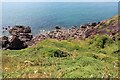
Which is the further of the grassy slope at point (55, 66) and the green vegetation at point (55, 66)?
the grassy slope at point (55, 66)

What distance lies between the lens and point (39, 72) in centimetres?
2331

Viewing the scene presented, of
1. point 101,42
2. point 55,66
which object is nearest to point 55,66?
point 55,66

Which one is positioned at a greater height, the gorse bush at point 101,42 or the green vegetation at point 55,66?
the gorse bush at point 101,42

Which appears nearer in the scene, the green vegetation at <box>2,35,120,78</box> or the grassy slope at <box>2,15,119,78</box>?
the green vegetation at <box>2,35,120,78</box>

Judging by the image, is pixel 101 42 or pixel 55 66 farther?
pixel 101 42

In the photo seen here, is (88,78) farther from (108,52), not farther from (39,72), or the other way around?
(108,52)

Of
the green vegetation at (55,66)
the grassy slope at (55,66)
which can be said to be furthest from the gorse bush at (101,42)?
the green vegetation at (55,66)

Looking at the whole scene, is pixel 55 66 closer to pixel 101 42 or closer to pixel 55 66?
pixel 55 66

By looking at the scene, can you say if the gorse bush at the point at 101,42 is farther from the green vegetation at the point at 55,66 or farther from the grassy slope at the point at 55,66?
the green vegetation at the point at 55,66

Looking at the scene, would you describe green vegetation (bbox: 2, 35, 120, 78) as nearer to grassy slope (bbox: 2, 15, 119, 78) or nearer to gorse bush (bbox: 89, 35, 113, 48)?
grassy slope (bbox: 2, 15, 119, 78)

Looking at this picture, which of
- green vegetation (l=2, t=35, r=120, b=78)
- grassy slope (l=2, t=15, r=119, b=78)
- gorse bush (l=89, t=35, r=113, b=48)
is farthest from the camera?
gorse bush (l=89, t=35, r=113, b=48)

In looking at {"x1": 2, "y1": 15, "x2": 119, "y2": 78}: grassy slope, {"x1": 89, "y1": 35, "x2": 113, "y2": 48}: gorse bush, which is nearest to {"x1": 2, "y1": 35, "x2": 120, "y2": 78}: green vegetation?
{"x1": 2, "y1": 15, "x2": 119, "y2": 78}: grassy slope

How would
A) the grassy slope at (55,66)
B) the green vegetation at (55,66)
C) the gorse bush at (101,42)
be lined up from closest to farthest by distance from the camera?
the green vegetation at (55,66) → the grassy slope at (55,66) → the gorse bush at (101,42)

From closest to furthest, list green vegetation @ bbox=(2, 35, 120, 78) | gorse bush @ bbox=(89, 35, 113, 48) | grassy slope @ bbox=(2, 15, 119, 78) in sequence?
1. green vegetation @ bbox=(2, 35, 120, 78)
2. grassy slope @ bbox=(2, 15, 119, 78)
3. gorse bush @ bbox=(89, 35, 113, 48)
